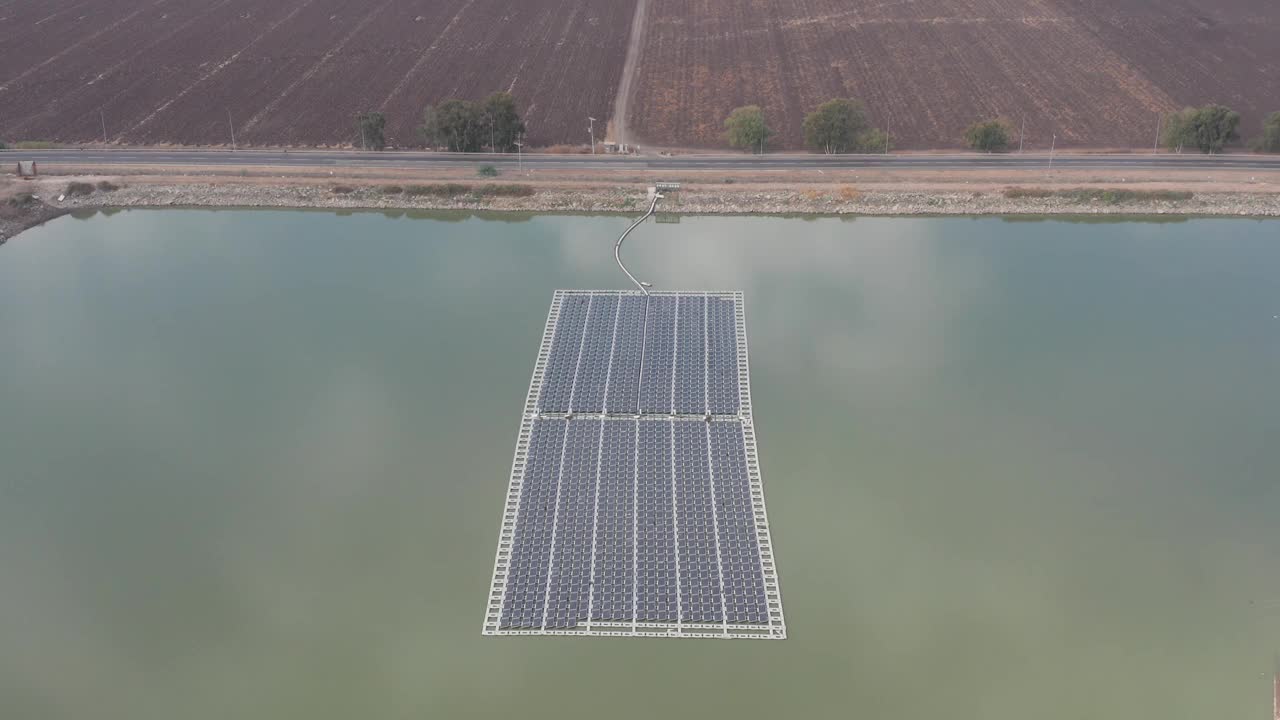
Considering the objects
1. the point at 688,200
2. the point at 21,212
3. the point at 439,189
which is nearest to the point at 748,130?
the point at 688,200

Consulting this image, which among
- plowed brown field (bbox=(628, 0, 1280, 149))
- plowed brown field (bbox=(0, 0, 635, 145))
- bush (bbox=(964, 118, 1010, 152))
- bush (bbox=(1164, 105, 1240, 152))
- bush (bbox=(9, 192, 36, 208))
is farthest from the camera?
plowed brown field (bbox=(628, 0, 1280, 149))

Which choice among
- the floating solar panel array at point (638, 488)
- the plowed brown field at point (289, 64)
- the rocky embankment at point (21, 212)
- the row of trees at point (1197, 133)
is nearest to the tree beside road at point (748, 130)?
the plowed brown field at point (289, 64)

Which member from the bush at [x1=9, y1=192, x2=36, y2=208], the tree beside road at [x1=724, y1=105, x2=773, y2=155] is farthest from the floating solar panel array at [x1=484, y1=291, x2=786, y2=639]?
the bush at [x1=9, y1=192, x2=36, y2=208]

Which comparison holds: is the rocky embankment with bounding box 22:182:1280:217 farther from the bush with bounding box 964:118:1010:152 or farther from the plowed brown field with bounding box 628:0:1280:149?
the plowed brown field with bounding box 628:0:1280:149

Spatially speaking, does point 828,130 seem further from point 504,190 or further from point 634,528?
point 634,528

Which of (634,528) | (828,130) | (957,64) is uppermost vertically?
(957,64)

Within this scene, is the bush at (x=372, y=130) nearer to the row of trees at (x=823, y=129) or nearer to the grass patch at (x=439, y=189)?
the row of trees at (x=823, y=129)
